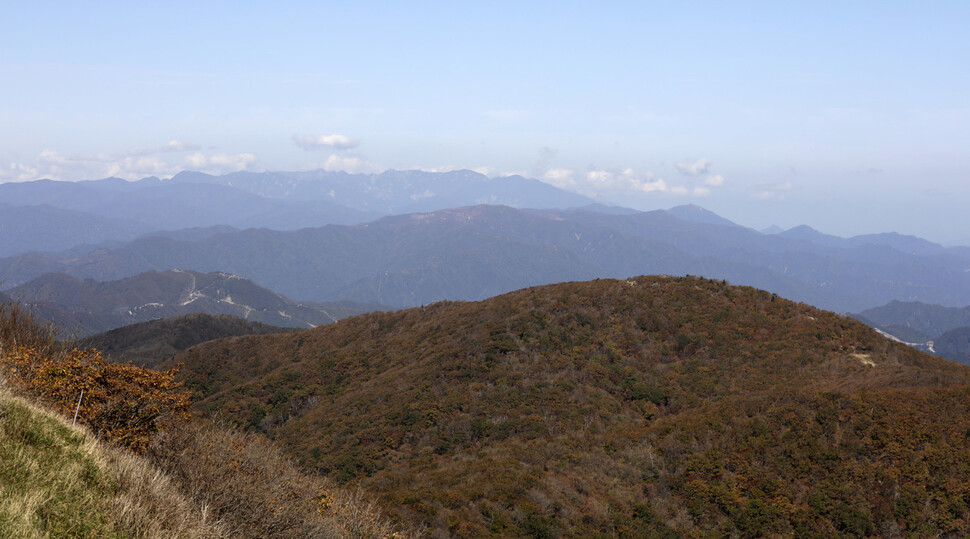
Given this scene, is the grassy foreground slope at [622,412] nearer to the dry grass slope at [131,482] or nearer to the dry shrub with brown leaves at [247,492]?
the dry shrub with brown leaves at [247,492]

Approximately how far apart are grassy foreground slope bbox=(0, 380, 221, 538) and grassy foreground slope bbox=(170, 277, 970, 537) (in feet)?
41.9

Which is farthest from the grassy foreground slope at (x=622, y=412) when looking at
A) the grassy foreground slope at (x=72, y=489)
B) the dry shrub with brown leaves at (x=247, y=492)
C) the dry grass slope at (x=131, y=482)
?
the grassy foreground slope at (x=72, y=489)

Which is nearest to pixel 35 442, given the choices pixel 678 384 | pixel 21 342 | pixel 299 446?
pixel 21 342

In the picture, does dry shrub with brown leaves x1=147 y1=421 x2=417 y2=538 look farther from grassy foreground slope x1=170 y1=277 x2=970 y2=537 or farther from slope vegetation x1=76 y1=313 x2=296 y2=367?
slope vegetation x1=76 y1=313 x2=296 y2=367

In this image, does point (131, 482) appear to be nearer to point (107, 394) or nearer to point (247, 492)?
point (247, 492)

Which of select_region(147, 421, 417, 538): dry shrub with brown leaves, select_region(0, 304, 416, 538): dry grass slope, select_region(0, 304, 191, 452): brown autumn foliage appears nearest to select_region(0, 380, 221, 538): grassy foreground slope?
select_region(0, 304, 416, 538): dry grass slope

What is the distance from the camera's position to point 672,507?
22125mm

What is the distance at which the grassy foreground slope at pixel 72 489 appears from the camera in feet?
21.9

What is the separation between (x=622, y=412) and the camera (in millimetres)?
35375

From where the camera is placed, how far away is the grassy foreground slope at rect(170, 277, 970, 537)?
21047mm

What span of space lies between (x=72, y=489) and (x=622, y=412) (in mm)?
32729

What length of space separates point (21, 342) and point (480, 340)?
108 ft

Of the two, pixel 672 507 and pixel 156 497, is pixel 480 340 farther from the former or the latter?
pixel 156 497

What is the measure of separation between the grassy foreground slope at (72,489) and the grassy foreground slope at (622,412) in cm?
1277
